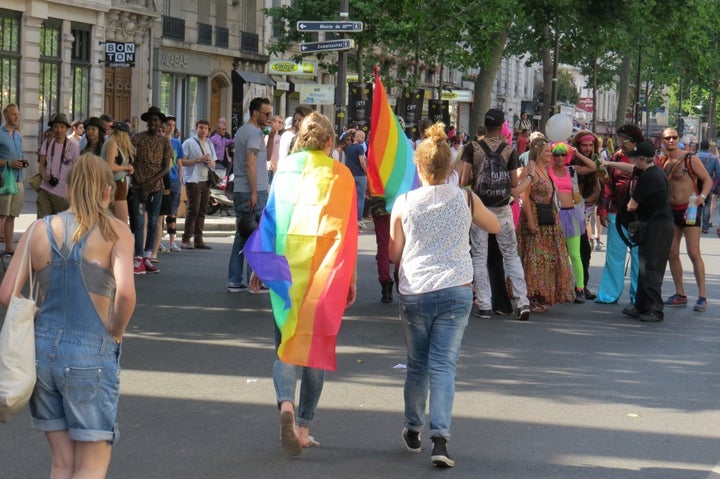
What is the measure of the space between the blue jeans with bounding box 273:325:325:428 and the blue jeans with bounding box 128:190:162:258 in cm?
881

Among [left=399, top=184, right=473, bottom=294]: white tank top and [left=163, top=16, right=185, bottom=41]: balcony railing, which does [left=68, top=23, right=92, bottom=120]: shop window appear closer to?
[left=163, top=16, right=185, bottom=41]: balcony railing

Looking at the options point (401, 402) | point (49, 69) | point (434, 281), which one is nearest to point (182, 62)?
point (49, 69)

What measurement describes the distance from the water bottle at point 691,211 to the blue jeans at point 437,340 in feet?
23.8

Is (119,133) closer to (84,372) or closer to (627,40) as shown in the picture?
(84,372)

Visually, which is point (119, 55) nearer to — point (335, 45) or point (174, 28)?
point (335, 45)

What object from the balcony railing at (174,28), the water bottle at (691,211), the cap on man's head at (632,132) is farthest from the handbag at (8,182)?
the balcony railing at (174,28)

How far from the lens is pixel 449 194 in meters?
7.03

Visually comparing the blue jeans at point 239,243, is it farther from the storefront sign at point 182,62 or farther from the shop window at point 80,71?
the storefront sign at point 182,62

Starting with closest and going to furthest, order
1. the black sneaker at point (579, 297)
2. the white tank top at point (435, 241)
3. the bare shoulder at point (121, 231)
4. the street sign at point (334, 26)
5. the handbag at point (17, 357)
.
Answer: the handbag at point (17, 357) < the bare shoulder at point (121, 231) < the white tank top at point (435, 241) < the black sneaker at point (579, 297) < the street sign at point (334, 26)

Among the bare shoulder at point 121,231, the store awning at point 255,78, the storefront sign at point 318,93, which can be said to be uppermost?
the store awning at point 255,78

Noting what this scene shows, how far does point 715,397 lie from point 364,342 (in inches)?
A: 117

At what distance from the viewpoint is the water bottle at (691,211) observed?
13656mm

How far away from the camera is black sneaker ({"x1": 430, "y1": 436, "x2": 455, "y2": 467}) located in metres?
6.70

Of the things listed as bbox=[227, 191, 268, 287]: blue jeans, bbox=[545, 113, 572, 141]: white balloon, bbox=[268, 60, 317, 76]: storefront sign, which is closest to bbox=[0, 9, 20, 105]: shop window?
bbox=[268, 60, 317, 76]: storefront sign
